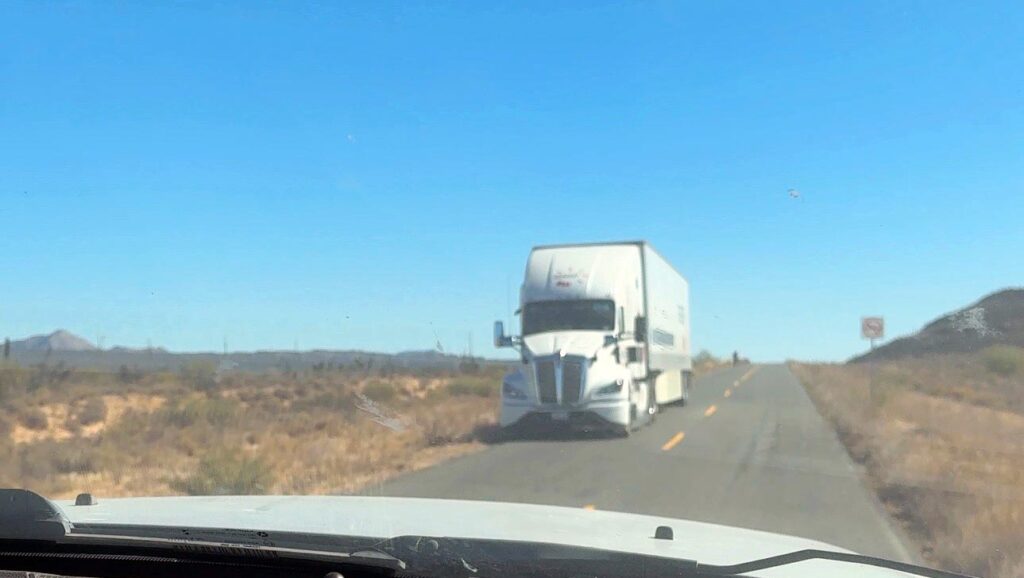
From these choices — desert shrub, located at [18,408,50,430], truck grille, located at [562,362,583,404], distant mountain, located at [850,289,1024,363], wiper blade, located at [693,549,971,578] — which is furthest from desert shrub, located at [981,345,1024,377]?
desert shrub, located at [18,408,50,430]

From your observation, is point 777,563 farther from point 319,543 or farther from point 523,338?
point 523,338

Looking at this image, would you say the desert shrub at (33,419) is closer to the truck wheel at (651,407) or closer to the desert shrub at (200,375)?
the desert shrub at (200,375)

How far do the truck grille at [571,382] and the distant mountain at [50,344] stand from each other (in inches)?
1343

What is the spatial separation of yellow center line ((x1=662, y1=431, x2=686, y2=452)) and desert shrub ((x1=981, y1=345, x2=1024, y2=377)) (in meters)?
9.26

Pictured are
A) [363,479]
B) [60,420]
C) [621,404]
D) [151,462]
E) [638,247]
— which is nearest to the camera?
[363,479]

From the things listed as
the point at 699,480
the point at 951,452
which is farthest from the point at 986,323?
the point at 699,480

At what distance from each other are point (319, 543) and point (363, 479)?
10.5 meters

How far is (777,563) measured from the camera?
3.54 meters

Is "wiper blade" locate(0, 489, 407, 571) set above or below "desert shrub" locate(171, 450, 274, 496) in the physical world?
above

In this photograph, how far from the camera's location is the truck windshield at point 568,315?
68.6ft

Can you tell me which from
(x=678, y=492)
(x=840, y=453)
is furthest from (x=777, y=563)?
(x=840, y=453)

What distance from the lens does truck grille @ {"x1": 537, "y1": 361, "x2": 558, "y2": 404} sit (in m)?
19.9

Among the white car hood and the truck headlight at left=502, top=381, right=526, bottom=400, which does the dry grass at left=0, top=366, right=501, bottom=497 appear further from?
the white car hood

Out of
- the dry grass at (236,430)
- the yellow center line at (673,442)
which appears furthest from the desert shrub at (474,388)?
the yellow center line at (673,442)
